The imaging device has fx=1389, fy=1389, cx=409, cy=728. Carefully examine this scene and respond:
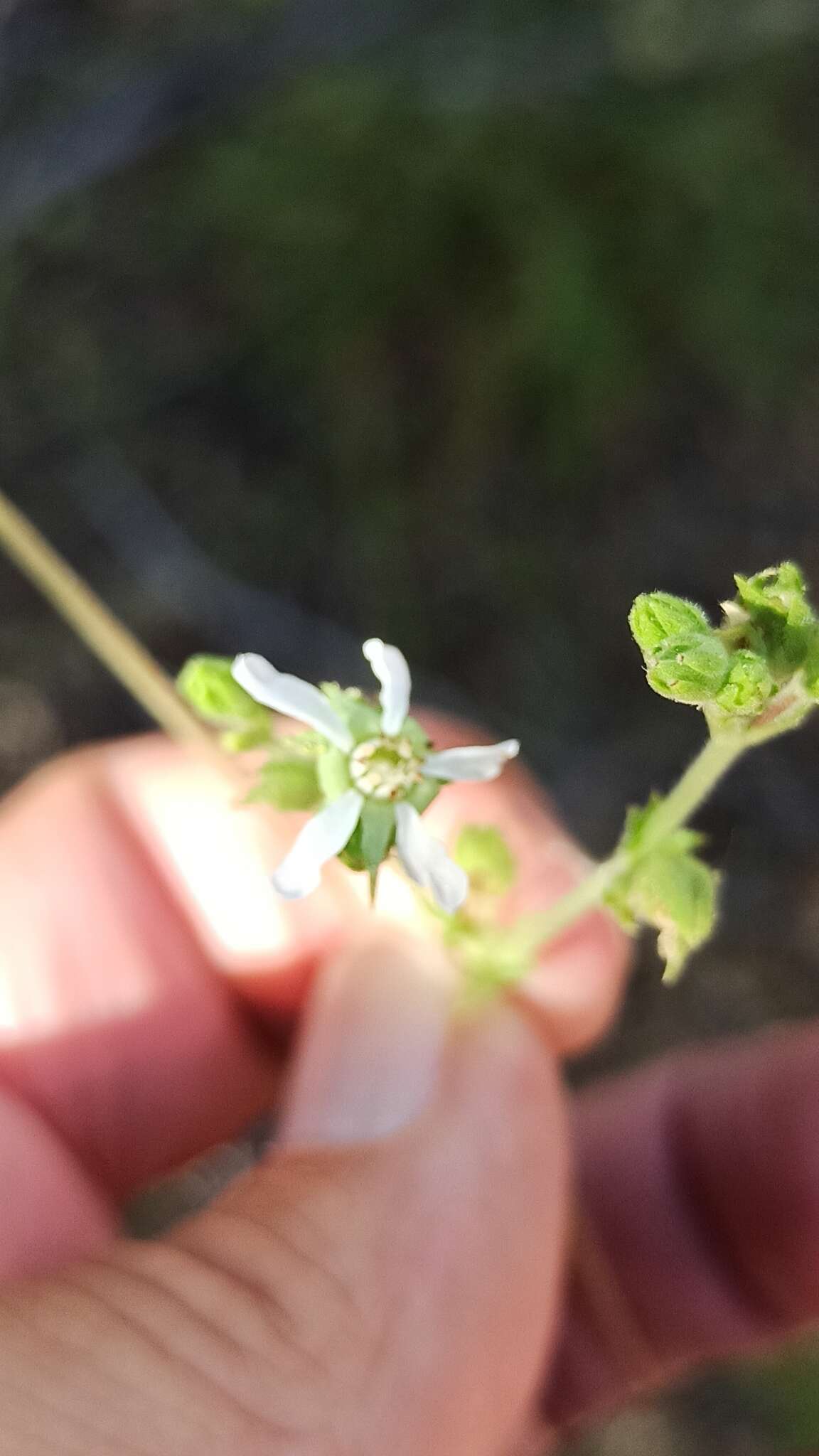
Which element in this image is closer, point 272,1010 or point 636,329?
point 272,1010

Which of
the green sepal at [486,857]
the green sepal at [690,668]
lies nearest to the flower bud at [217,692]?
the green sepal at [486,857]

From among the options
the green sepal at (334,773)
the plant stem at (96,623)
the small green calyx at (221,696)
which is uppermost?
the plant stem at (96,623)

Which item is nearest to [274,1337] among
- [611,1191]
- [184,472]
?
[611,1191]

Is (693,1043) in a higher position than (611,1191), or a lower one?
lower

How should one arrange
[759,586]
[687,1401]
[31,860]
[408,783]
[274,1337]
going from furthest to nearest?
[687,1401] → [31,860] → [274,1337] → [408,783] → [759,586]

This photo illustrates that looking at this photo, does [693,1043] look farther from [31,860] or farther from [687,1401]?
[31,860]

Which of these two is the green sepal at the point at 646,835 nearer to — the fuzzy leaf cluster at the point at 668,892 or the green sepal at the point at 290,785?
the fuzzy leaf cluster at the point at 668,892
